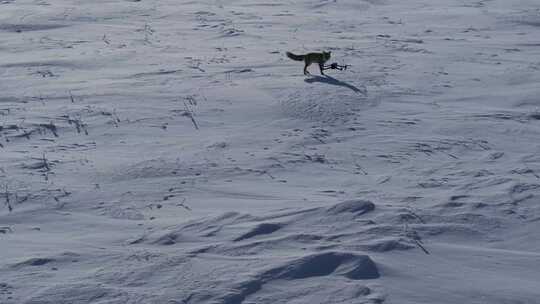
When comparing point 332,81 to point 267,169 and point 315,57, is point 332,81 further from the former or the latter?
point 267,169

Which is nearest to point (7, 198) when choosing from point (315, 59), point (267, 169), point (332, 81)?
point (267, 169)

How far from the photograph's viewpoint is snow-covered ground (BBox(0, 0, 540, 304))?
4.44 meters

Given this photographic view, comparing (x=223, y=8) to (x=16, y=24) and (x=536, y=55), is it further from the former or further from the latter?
(x=536, y=55)

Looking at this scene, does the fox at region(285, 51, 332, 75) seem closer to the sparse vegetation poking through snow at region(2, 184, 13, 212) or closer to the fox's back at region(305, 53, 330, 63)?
the fox's back at region(305, 53, 330, 63)

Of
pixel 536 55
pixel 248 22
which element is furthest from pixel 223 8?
pixel 536 55

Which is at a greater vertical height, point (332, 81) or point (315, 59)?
point (315, 59)

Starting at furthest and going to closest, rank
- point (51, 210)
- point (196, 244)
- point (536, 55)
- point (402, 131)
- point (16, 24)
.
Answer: point (16, 24)
point (536, 55)
point (402, 131)
point (51, 210)
point (196, 244)

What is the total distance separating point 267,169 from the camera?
6.52 metres

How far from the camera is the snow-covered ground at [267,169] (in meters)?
4.44

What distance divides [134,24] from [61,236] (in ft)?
31.3

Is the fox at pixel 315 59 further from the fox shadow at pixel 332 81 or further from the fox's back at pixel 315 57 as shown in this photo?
the fox shadow at pixel 332 81

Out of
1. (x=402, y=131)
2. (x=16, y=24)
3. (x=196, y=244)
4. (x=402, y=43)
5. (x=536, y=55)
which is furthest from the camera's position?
(x=16, y=24)

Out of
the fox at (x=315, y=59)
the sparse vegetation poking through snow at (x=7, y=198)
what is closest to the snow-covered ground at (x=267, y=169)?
the sparse vegetation poking through snow at (x=7, y=198)

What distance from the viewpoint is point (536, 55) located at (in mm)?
11344
